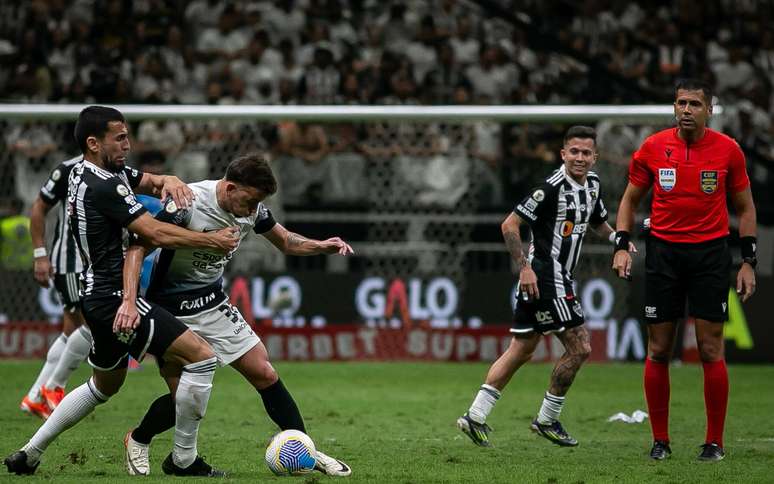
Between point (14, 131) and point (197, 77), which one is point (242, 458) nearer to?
point (14, 131)

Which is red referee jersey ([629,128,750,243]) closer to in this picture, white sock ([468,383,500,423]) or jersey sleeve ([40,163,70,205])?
white sock ([468,383,500,423])

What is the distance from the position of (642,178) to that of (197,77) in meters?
11.1

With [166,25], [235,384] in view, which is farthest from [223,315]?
[166,25]

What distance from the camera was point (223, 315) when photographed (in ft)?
23.4

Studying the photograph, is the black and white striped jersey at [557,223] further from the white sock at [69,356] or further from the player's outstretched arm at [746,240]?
the white sock at [69,356]

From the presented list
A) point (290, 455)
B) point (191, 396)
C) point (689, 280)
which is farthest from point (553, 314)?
point (191, 396)

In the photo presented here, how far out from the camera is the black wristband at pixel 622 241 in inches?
317

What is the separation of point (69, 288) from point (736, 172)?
5679 mm

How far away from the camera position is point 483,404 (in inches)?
340

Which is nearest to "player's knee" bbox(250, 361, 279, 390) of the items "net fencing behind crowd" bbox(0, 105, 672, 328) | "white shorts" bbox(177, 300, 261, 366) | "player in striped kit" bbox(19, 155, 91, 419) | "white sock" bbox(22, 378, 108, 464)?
"white shorts" bbox(177, 300, 261, 366)

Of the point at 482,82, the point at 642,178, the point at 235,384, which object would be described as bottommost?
the point at 235,384

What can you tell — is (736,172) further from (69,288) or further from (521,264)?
(69,288)

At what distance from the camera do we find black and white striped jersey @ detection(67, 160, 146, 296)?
6.61m

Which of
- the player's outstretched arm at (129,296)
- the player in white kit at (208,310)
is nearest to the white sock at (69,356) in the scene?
the player in white kit at (208,310)
